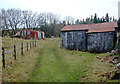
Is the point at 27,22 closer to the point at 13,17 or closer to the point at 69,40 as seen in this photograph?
the point at 13,17

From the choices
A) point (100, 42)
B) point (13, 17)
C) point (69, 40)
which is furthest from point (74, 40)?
point (13, 17)

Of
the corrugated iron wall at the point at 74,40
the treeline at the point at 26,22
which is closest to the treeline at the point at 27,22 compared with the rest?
the treeline at the point at 26,22

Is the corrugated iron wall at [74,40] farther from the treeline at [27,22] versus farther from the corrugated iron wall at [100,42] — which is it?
the treeline at [27,22]

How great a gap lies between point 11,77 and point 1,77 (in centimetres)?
66

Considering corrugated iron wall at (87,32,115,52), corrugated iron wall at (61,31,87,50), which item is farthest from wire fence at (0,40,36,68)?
corrugated iron wall at (87,32,115,52)

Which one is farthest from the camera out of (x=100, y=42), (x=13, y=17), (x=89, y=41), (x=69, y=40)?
(x=13, y=17)

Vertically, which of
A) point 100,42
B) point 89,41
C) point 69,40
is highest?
point 69,40

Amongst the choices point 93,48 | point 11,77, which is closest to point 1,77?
point 11,77

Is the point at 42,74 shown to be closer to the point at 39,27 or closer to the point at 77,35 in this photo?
the point at 77,35

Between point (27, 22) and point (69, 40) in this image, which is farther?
point (27, 22)

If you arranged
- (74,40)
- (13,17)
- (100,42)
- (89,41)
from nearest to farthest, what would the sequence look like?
(100,42) < (89,41) < (74,40) < (13,17)

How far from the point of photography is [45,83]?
696 cm

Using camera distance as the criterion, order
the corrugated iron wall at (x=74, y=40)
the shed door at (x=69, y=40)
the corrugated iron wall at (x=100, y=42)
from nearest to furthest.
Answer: the corrugated iron wall at (x=100, y=42) < the corrugated iron wall at (x=74, y=40) < the shed door at (x=69, y=40)

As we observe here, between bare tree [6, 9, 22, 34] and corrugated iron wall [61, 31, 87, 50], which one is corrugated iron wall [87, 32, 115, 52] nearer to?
corrugated iron wall [61, 31, 87, 50]
